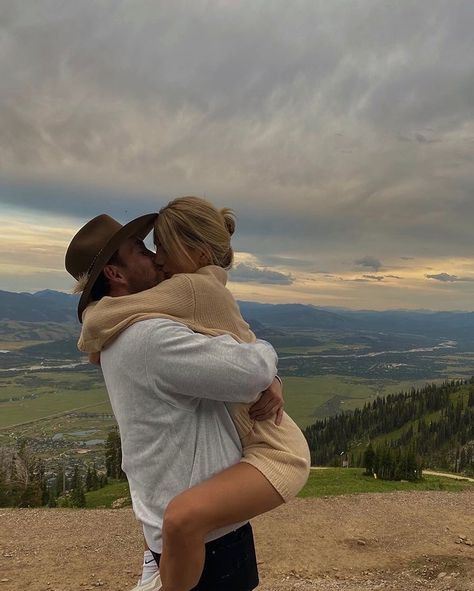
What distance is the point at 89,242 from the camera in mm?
2088

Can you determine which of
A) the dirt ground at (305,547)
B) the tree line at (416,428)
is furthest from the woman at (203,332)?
the tree line at (416,428)

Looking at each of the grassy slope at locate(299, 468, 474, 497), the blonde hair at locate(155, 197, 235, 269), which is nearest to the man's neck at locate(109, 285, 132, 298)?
the blonde hair at locate(155, 197, 235, 269)

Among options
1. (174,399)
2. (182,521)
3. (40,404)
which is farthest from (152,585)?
(40,404)

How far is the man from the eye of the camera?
1.65 metres

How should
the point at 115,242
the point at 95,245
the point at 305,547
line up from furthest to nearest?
the point at 305,547
the point at 95,245
the point at 115,242

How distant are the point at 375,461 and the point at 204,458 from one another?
26.0 metres

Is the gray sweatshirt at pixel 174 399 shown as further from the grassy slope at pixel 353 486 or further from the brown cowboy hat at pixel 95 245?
the grassy slope at pixel 353 486

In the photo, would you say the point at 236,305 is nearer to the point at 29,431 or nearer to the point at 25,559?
the point at 25,559

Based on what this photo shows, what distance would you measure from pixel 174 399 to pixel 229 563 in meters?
0.71

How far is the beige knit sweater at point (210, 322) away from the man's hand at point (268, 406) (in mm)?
27

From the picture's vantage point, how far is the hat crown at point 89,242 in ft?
6.81

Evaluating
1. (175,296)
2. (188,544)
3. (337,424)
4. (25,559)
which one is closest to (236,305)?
(175,296)

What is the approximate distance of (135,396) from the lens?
1782 mm

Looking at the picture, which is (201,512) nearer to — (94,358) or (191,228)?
(94,358)
